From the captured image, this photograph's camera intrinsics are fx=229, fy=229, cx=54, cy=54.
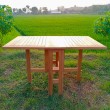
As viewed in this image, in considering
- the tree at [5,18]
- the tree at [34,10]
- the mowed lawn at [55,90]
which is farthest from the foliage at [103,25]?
the tree at [34,10]

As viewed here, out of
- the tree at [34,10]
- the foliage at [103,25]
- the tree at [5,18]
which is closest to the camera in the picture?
the foliage at [103,25]

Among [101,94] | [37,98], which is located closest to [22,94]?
[37,98]

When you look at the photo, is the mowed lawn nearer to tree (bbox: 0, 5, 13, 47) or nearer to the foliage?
the foliage

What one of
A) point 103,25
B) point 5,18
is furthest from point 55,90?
point 5,18

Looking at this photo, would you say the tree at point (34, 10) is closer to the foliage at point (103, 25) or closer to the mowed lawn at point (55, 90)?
the foliage at point (103, 25)

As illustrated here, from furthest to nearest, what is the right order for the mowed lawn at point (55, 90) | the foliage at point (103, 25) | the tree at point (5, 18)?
the tree at point (5, 18)
the foliage at point (103, 25)
the mowed lawn at point (55, 90)

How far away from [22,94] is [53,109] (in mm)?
768

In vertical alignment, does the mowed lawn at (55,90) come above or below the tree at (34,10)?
above

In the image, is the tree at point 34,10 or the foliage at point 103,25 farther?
the tree at point 34,10

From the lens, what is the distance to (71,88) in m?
4.51

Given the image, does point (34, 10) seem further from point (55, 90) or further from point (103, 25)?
point (55, 90)

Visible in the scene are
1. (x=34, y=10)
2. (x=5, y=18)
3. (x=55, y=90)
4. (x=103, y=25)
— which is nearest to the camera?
(x=55, y=90)

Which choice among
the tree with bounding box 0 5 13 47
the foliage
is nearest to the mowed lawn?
the foliage

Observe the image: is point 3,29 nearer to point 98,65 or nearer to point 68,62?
point 68,62
